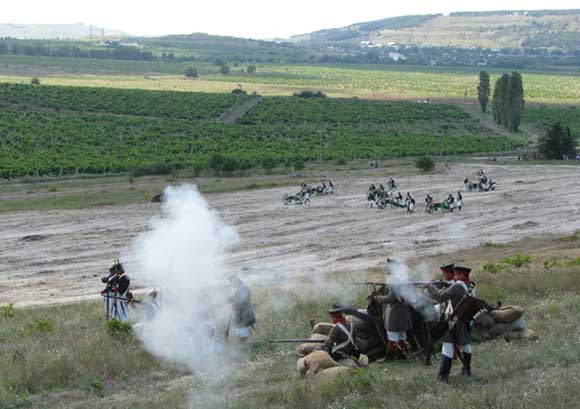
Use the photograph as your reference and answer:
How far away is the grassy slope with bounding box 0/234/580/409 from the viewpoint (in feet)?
41.2

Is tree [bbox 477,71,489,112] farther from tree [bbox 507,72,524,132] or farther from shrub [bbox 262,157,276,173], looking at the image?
shrub [bbox 262,157,276,173]

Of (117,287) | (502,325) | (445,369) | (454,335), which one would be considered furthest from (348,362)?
(117,287)

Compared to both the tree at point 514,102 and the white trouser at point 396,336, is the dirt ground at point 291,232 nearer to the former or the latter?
the white trouser at point 396,336

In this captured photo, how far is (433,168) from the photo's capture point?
68438mm

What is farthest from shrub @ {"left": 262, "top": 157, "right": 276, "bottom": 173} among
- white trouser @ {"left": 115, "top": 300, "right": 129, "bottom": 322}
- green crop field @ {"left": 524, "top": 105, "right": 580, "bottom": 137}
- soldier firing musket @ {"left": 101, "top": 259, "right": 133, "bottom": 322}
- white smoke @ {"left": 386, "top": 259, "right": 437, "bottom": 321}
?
green crop field @ {"left": 524, "top": 105, "right": 580, "bottom": 137}

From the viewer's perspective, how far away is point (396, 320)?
14.8 m

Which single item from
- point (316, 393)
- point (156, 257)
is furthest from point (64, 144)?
point (316, 393)

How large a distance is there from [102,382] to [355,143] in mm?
79043

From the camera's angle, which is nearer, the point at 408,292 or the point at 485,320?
the point at 408,292

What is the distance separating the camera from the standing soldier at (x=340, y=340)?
577 inches

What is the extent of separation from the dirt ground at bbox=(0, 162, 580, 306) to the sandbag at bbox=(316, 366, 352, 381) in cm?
1562

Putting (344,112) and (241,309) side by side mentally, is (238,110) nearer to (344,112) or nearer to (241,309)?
(344,112)

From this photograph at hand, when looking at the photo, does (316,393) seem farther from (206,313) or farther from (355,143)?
(355,143)

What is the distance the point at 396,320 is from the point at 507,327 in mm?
2493
